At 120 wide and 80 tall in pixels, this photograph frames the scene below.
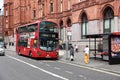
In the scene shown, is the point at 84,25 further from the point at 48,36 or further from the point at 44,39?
the point at 44,39

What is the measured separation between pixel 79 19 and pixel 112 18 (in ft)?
30.4

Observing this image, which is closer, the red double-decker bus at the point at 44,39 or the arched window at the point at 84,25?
the red double-decker bus at the point at 44,39

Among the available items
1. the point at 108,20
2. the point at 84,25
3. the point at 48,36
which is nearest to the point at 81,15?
the point at 84,25

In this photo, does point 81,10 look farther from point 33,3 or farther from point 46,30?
point 33,3

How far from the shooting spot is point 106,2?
4116 centimetres

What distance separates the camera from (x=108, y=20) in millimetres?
41656

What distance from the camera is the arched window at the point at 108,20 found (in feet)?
134

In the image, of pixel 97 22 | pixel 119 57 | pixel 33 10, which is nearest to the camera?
pixel 119 57

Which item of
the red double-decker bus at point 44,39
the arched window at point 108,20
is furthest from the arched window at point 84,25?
the red double-decker bus at point 44,39

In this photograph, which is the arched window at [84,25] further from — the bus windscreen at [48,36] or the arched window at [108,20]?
the bus windscreen at [48,36]

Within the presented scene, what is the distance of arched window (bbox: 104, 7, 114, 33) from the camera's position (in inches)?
1610

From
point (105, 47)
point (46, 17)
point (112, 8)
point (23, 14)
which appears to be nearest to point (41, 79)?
point (105, 47)

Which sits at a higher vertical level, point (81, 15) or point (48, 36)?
point (81, 15)

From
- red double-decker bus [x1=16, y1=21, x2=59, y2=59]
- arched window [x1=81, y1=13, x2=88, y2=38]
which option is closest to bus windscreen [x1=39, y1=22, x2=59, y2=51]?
red double-decker bus [x1=16, y1=21, x2=59, y2=59]
